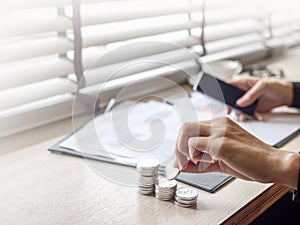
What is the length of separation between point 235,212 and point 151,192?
0.16 meters

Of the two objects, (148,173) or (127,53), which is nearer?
(148,173)

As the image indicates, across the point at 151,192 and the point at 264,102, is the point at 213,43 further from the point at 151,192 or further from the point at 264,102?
the point at 151,192

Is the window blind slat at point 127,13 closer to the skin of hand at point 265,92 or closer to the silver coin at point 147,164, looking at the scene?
the skin of hand at point 265,92

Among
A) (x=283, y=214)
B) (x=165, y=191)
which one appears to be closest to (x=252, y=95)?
(x=283, y=214)

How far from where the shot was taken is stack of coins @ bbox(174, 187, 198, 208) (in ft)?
2.75

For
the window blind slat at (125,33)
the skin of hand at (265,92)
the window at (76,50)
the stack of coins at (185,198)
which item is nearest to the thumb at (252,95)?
the skin of hand at (265,92)

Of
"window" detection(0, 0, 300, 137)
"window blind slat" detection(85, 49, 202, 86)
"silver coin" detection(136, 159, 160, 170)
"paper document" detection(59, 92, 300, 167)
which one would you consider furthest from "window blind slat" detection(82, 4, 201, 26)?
"silver coin" detection(136, 159, 160, 170)

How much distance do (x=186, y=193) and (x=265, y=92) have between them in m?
0.57

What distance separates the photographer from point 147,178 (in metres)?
0.89

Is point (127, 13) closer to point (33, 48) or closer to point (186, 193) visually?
point (33, 48)

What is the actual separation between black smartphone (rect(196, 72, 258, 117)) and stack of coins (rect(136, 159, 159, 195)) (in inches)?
15.7

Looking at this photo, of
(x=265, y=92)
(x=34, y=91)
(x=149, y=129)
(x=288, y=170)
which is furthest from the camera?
(x=265, y=92)

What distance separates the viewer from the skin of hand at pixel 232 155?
2.68ft

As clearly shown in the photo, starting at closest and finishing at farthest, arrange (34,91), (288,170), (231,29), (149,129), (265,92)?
(288,170)
(149,129)
(34,91)
(265,92)
(231,29)
